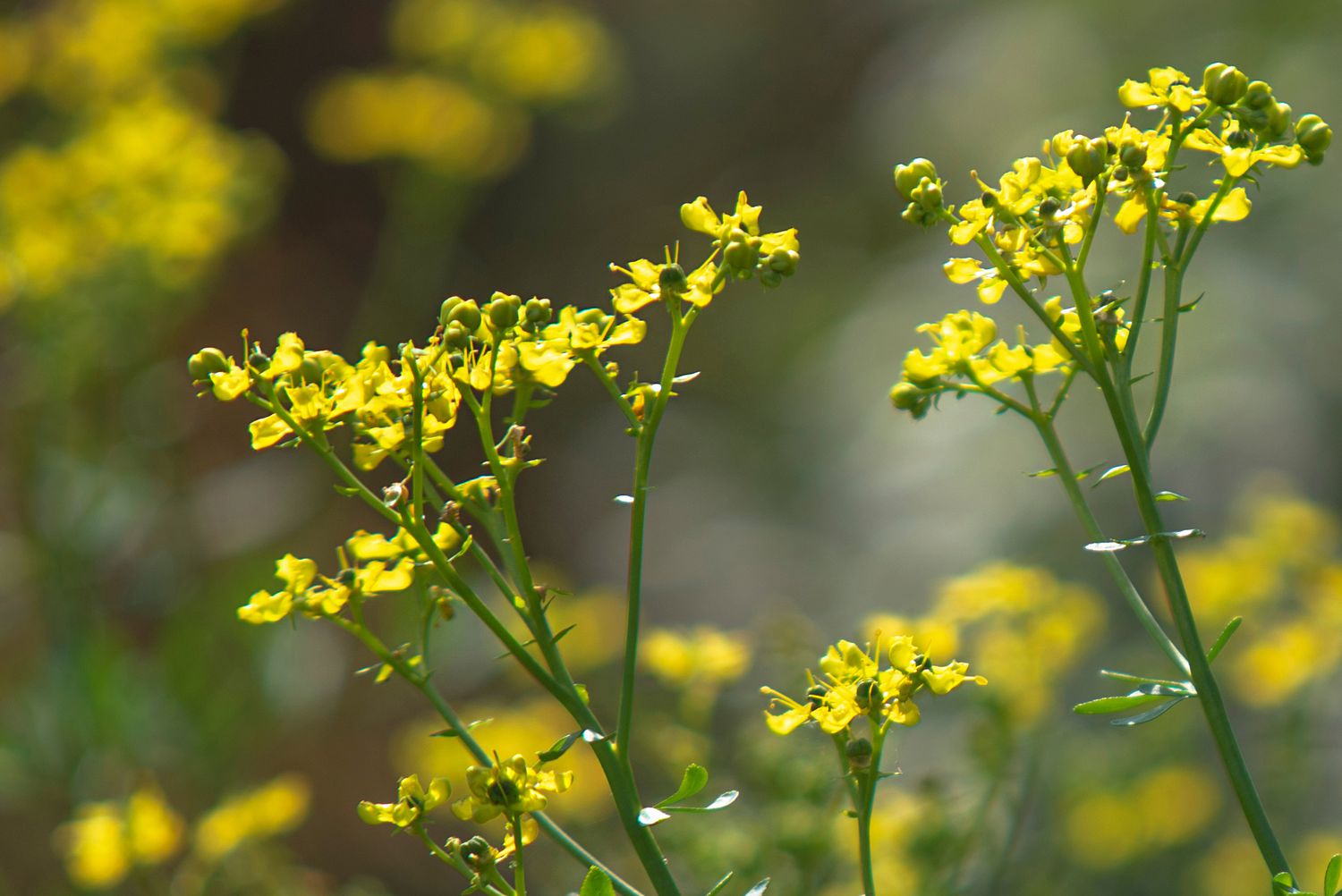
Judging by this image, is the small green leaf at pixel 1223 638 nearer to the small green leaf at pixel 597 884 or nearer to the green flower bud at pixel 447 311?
the small green leaf at pixel 597 884

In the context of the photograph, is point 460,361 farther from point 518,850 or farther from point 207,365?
point 518,850

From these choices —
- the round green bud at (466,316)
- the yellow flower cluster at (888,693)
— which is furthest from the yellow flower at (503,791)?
the round green bud at (466,316)

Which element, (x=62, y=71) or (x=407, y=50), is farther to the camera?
(x=407, y=50)

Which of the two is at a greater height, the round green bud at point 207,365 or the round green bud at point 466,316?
the round green bud at point 466,316

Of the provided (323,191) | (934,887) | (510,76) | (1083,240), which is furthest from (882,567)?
(323,191)

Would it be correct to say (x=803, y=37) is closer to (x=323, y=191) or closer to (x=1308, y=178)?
(x=323, y=191)

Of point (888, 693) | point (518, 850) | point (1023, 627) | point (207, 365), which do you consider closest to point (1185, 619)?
point (888, 693)
